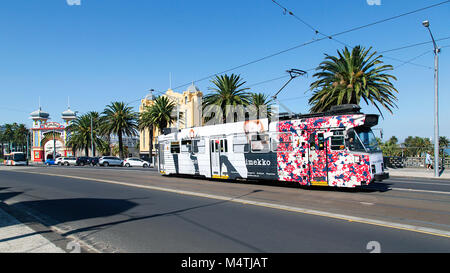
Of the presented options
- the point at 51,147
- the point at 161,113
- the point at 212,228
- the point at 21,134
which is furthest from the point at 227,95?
the point at 21,134

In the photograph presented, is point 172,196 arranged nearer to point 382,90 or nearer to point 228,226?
point 228,226

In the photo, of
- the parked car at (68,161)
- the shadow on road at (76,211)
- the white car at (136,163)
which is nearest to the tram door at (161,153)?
the shadow on road at (76,211)

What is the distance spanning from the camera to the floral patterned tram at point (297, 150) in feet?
41.4

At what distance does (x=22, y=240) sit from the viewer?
641 centimetres

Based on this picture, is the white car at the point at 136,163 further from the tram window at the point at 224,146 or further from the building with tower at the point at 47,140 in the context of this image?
the building with tower at the point at 47,140

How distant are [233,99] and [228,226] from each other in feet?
93.3

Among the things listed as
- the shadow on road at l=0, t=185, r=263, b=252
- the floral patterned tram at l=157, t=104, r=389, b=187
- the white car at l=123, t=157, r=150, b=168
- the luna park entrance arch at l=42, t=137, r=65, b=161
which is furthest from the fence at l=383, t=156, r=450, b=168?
the luna park entrance arch at l=42, t=137, r=65, b=161

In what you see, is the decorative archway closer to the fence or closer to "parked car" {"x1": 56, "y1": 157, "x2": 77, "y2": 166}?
"parked car" {"x1": 56, "y1": 157, "x2": 77, "y2": 166}

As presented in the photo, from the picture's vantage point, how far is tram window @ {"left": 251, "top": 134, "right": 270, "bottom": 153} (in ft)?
50.9

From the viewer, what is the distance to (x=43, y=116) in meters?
87.5

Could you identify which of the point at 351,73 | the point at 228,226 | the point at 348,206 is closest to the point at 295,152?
the point at 348,206

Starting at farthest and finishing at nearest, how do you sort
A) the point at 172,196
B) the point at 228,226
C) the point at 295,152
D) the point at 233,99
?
1. the point at 233,99
2. the point at 295,152
3. the point at 172,196
4. the point at 228,226

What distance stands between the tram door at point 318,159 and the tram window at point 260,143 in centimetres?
237

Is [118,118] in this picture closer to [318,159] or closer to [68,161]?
[68,161]
